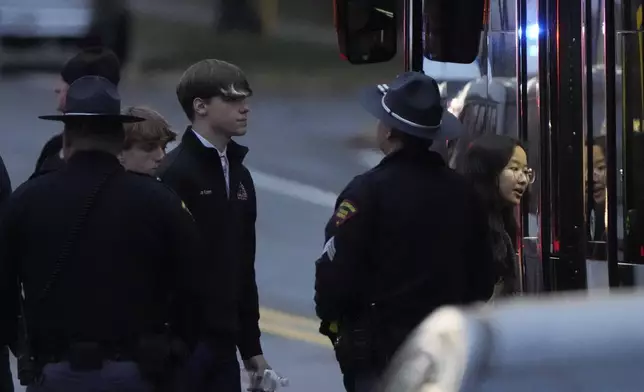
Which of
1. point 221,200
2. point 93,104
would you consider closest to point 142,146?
point 221,200

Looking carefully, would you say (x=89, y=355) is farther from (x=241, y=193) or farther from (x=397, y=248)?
(x=241, y=193)

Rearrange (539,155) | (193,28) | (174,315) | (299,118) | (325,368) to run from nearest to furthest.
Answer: (174,315) < (539,155) < (325,368) < (193,28) < (299,118)

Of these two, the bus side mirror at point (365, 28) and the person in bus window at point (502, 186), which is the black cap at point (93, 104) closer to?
the bus side mirror at point (365, 28)

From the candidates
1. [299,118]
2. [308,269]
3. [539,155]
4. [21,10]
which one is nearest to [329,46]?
[299,118]

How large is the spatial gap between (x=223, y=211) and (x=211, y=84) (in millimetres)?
400

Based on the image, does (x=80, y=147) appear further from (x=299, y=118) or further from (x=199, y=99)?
(x=299, y=118)

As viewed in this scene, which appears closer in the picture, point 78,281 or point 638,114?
point 78,281

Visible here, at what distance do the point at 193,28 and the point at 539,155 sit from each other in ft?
14.3

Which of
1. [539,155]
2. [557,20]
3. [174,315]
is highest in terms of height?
[557,20]

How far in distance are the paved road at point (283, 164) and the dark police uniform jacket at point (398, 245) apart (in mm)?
4318

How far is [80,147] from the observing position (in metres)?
3.12

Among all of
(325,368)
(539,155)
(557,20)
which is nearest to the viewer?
(557,20)

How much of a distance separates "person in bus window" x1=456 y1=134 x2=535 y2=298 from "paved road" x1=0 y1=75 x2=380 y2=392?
3.34m

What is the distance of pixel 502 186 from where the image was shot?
14.7 ft
